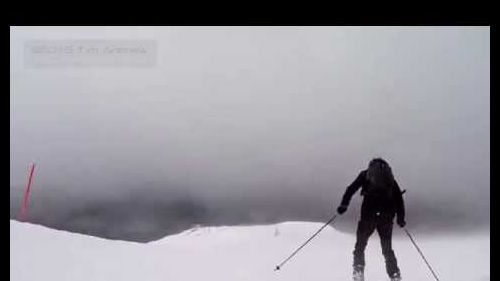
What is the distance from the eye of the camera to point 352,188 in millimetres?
3260

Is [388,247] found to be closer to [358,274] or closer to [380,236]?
[380,236]

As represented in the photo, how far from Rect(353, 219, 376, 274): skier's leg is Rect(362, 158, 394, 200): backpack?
5.9 inches

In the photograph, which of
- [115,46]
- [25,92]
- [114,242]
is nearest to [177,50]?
[115,46]

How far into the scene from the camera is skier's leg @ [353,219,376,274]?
3.21m

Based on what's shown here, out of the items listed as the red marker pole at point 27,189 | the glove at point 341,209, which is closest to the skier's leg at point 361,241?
the glove at point 341,209

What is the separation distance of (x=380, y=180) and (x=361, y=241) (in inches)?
12.4

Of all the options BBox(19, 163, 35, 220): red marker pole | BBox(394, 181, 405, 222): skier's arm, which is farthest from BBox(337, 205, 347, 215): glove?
BBox(19, 163, 35, 220): red marker pole

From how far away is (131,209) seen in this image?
10.7 feet

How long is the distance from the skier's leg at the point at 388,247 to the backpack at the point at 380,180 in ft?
0.45

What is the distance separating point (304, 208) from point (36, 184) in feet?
4.39

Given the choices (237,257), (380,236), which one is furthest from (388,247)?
(237,257)

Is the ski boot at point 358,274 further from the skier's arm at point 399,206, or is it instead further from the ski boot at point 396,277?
the skier's arm at point 399,206

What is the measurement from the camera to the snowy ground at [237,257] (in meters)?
3.22

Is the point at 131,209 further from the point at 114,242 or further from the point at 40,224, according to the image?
the point at 40,224
